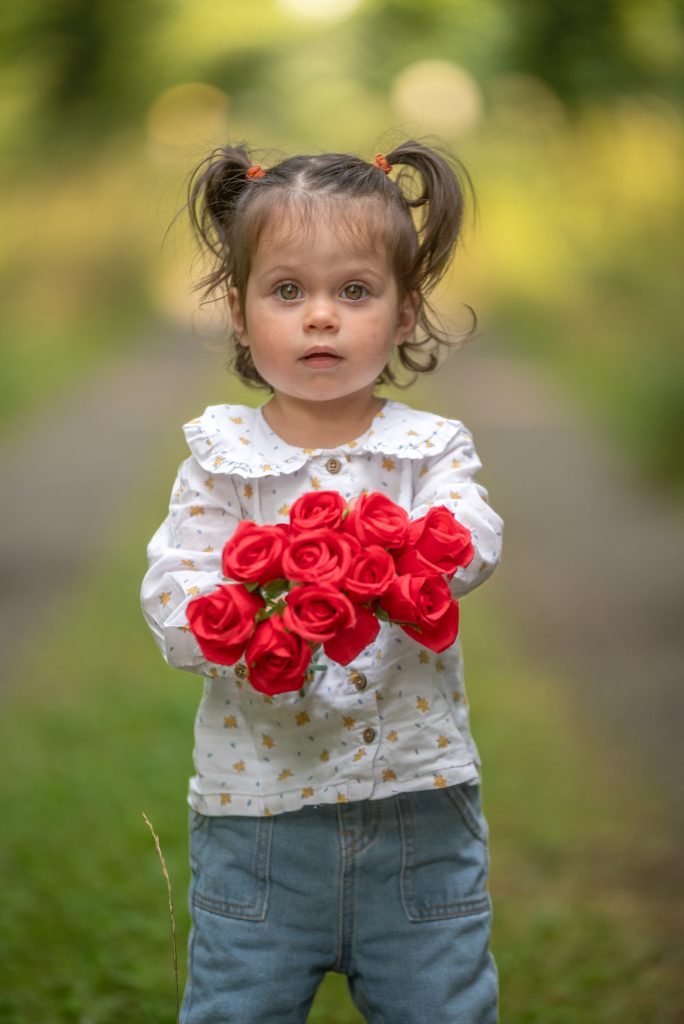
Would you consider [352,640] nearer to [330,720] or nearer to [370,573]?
[370,573]

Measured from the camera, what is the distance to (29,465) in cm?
961

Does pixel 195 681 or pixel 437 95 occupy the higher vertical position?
pixel 437 95

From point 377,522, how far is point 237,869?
64 centimetres

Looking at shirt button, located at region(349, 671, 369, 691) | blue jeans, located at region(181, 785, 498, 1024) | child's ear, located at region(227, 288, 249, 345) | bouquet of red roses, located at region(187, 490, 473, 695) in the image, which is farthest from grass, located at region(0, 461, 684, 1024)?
child's ear, located at region(227, 288, 249, 345)

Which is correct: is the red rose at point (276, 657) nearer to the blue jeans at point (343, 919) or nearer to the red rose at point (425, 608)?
the red rose at point (425, 608)

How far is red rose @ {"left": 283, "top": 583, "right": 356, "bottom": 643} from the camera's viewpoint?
5.72 feet

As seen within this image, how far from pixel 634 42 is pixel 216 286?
5.77ft

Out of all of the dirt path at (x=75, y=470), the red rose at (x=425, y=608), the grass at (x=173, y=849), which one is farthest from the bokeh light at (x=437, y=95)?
the dirt path at (x=75, y=470)

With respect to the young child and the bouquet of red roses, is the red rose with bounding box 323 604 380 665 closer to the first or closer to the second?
the bouquet of red roses

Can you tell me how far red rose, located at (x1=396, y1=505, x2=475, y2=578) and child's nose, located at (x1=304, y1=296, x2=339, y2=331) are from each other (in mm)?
345

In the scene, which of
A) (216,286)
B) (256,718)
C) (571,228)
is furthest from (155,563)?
(571,228)

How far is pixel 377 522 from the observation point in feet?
A: 5.99

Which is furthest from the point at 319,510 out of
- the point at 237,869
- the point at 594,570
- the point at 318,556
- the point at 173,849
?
the point at 594,570

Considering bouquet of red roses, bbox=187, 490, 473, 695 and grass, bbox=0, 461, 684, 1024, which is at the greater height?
bouquet of red roses, bbox=187, 490, 473, 695
